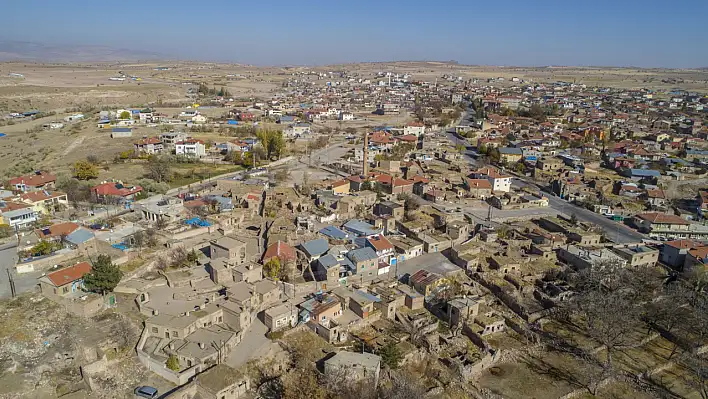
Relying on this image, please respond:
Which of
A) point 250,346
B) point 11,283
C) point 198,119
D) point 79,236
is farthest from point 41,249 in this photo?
point 198,119

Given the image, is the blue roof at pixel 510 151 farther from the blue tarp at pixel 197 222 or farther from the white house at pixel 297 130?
the blue tarp at pixel 197 222

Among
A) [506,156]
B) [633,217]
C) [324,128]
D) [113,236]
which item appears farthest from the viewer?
[324,128]

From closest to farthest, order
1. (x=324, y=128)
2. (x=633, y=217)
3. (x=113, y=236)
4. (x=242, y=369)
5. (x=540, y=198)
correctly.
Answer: (x=242, y=369) → (x=113, y=236) → (x=633, y=217) → (x=540, y=198) → (x=324, y=128)

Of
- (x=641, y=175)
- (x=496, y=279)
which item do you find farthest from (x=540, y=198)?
(x=496, y=279)

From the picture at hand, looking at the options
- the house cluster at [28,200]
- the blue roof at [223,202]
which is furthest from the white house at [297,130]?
the house cluster at [28,200]

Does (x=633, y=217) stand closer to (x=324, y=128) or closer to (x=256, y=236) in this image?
(x=256, y=236)

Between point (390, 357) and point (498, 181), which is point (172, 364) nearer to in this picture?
point (390, 357)
